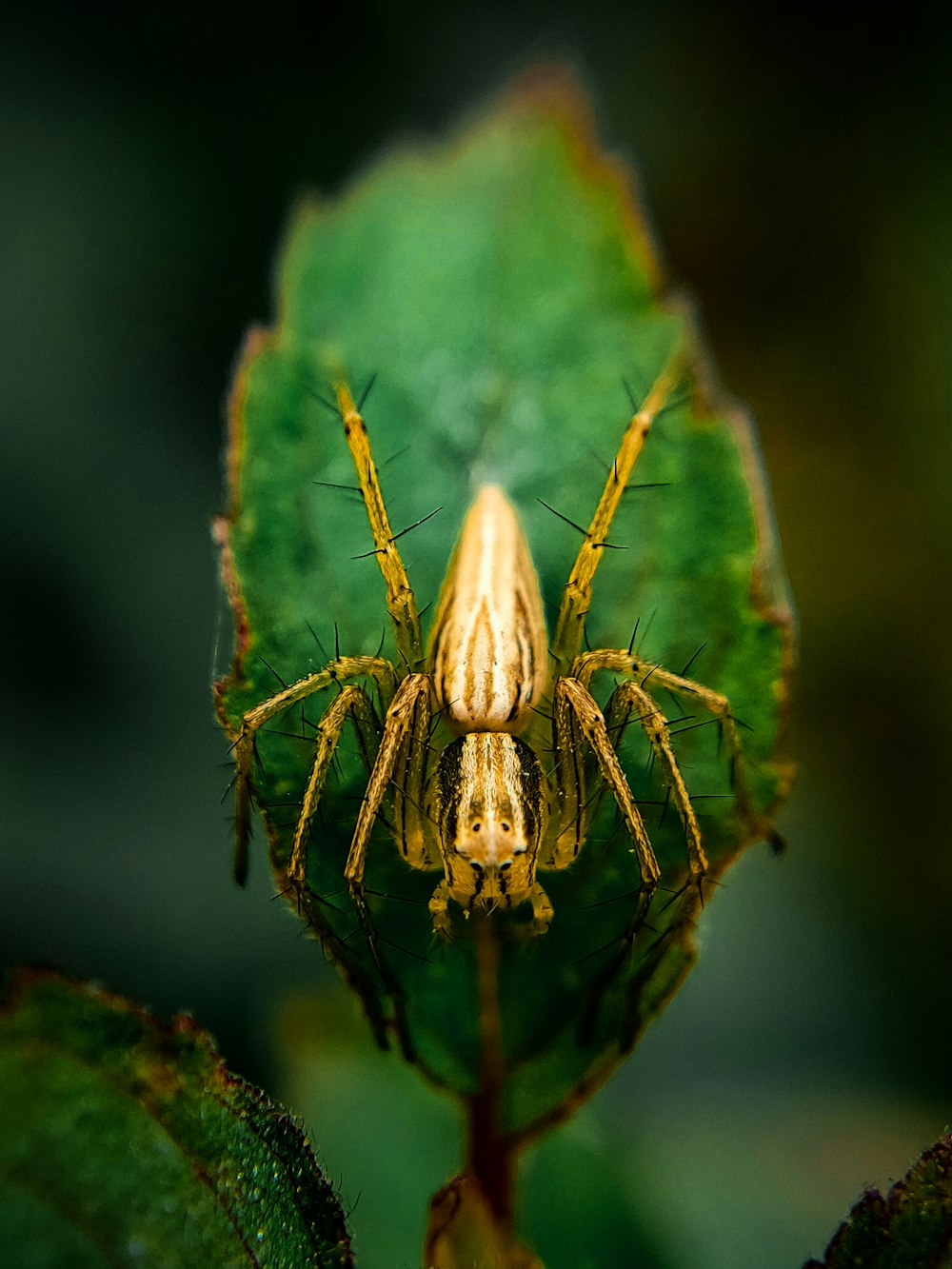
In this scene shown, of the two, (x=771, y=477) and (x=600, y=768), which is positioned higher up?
(x=771, y=477)

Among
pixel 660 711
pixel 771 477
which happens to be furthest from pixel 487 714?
pixel 771 477

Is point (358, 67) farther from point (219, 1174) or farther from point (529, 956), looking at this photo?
point (219, 1174)

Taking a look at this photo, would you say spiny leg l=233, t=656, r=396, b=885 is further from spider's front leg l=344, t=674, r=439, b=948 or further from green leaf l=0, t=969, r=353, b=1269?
green leaf l=0, t=969, r=353, b=1269

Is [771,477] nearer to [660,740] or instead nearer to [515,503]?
[515,503]

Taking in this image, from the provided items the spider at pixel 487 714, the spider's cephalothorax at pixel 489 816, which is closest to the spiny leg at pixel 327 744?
the spider at pixel 487 714

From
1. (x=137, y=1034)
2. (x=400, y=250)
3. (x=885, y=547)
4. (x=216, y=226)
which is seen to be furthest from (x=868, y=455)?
(x=137, y=1034)

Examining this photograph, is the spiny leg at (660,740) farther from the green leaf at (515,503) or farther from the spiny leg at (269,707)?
the spiny leg at (269,707)

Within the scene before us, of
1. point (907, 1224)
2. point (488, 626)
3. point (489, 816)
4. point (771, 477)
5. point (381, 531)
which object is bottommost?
point (907, 1224)

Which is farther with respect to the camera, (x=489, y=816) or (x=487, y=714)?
(x=487, y=714)
